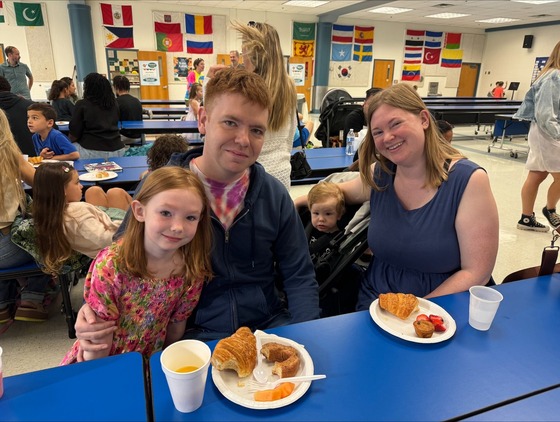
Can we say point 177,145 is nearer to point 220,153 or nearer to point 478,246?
point 220,153

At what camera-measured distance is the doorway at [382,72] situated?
14.6 metres

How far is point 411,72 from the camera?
15094 mm

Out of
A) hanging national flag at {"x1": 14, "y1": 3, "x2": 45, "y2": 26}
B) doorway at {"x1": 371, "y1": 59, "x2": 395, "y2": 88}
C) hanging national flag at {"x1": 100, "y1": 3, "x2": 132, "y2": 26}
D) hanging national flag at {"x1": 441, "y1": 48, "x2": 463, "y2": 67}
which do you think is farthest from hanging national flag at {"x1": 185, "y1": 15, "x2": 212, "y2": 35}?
hanging national flag at {"x1": 441, "y1": 48, "x2": 463, "y2": 67}

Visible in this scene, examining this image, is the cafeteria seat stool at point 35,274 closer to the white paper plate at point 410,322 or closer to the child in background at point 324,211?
the child in background at point 324,211

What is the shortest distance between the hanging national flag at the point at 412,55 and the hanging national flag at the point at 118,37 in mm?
9879

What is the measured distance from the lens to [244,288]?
1.42 m

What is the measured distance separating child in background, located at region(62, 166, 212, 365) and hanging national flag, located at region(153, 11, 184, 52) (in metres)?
11.9

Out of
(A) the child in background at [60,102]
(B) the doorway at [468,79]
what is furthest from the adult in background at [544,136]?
(B) the doorway at [468,79]

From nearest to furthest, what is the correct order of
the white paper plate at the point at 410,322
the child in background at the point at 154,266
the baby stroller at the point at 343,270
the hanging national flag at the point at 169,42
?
the white paper plate at the point at 410,322 < the child in background at the point at 154,266 < the baby stroller at the point at 343,270 < the hanging national flag at the point at 169,42

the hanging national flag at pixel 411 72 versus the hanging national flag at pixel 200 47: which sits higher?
the hanging national flag at pixel 200 47

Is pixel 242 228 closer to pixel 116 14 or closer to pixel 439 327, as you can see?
pixel 439 327

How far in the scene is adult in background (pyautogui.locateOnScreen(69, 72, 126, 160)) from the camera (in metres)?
4.08

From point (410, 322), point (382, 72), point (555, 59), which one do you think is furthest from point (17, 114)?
point (382, 72)

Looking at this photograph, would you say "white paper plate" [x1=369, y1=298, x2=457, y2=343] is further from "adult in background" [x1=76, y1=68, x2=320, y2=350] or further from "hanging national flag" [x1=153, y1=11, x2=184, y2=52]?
"hanging national flag" [x1=153, y1=11, x2=184, y2=52]
